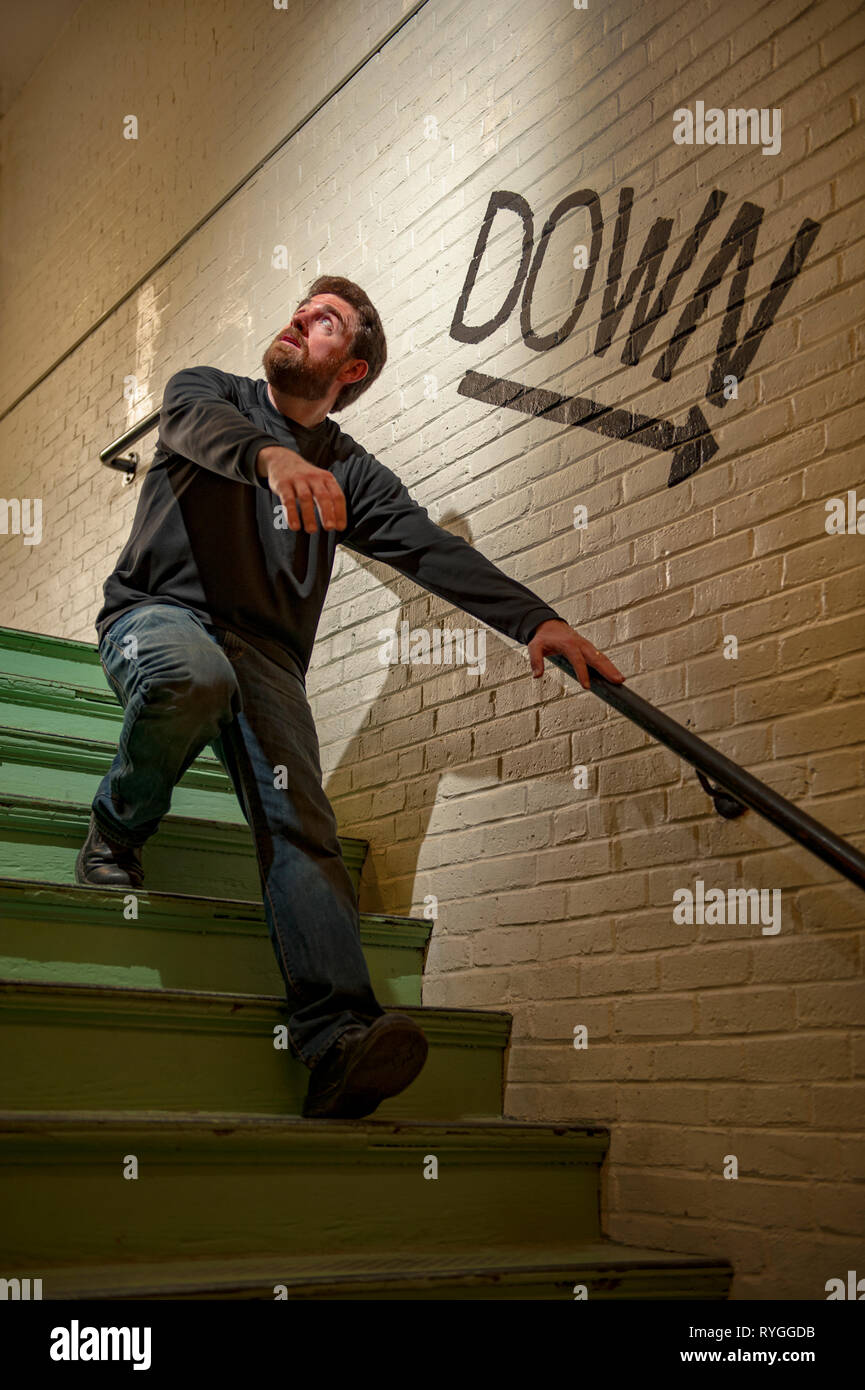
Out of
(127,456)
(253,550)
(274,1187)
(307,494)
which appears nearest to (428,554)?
(253,550)

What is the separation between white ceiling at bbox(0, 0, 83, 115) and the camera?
18.8 ft

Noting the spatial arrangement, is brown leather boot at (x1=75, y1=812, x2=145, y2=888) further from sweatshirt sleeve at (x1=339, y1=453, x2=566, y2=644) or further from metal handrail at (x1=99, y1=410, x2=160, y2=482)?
metal handrail at (x1=99, y1=410, x2=160, y2=482)

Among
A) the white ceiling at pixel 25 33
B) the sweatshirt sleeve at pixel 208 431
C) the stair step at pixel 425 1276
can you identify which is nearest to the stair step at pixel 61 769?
Result: the sweatshirt sleeve at pixel 208 431

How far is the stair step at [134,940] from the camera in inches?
74.0

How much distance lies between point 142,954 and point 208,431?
2.82 ft

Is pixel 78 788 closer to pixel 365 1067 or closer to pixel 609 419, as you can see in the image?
pixel 365 1067

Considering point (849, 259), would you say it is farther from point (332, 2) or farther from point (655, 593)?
point (332, 2)

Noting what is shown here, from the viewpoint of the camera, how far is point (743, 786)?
167 cm

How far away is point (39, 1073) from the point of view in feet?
5.50

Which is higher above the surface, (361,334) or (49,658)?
(361,334)

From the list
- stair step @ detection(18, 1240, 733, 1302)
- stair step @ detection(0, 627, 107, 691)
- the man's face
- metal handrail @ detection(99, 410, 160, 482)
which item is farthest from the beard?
A: metal handrail @ detection(99, 410, 160, 482)

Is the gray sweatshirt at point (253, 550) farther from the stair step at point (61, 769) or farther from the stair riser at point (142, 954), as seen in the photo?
the stair riser at point (142, 954)

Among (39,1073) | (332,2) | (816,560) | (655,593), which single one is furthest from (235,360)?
(39,1073)

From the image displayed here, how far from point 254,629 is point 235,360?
6.08ft
